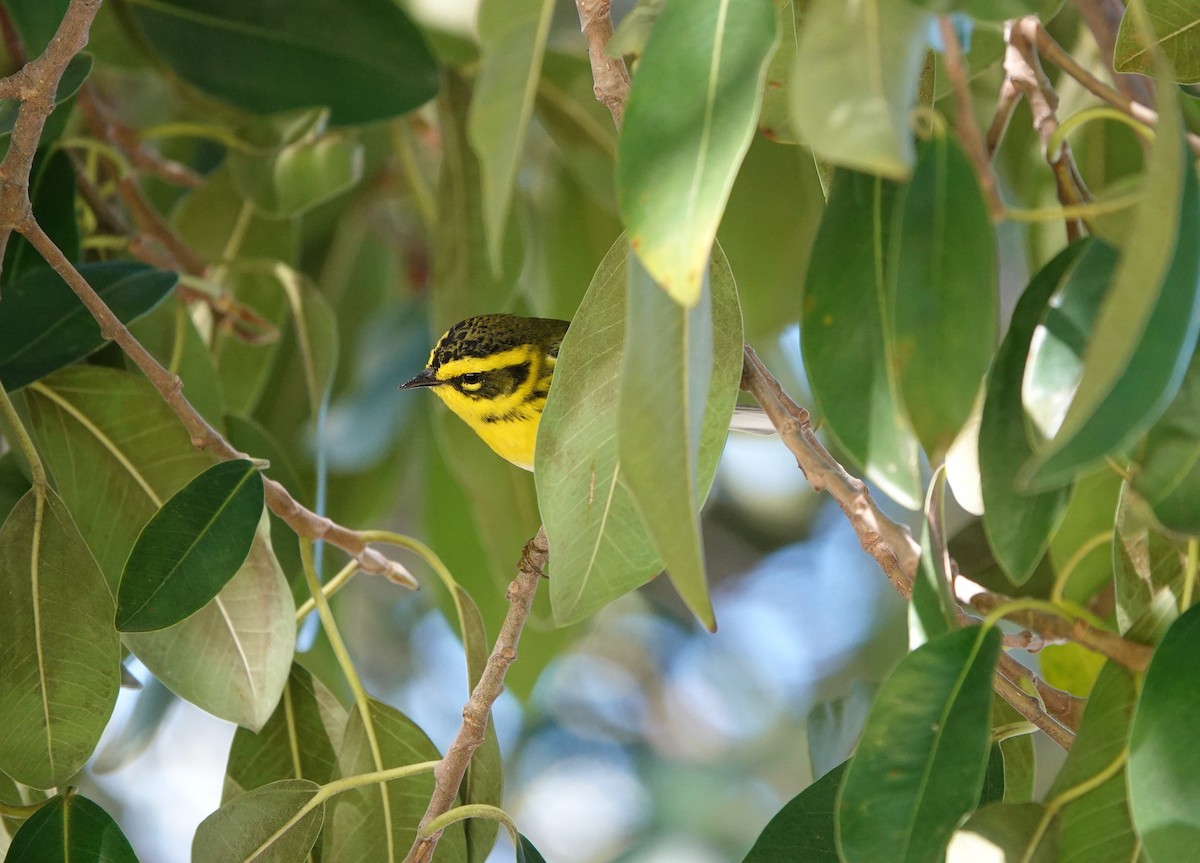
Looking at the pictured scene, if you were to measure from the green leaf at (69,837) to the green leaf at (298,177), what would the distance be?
32.5 inches

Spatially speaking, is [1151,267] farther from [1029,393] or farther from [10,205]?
[10,205]

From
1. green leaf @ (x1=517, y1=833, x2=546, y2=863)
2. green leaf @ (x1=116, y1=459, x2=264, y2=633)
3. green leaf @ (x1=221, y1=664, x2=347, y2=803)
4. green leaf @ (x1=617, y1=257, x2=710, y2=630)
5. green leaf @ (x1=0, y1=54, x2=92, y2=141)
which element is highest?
green leaf @ (x1=0, y1=54, x2=92, y2=141)

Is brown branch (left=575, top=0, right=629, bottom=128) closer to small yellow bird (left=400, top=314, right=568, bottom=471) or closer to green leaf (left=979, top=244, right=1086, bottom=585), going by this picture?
green leaf (left=979, top=244, right=1086, bottom=585)

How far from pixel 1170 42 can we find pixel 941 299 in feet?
1.70

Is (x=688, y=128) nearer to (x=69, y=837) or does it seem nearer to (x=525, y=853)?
(x=525, y=853)

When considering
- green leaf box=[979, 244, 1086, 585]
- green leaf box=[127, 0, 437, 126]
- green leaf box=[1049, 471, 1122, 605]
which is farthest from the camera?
green leaf box=[127, 0, 437, 126]

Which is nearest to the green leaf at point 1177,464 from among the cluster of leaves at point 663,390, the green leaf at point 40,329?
the cluster of leaves at point 663,390

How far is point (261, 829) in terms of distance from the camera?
2.91 feet

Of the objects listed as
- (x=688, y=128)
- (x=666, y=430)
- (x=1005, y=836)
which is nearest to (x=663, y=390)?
(x=666, y=430)

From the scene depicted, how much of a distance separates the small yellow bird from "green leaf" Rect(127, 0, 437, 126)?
367 millimetres

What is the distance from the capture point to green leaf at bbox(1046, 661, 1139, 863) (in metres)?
0.69

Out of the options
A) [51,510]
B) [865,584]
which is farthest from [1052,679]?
[865,584]

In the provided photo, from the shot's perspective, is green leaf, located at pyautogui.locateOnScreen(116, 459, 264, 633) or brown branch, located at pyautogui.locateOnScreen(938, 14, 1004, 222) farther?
green leaf, located at pyautogui.locateOnScreen(116, 459, 264, 633)

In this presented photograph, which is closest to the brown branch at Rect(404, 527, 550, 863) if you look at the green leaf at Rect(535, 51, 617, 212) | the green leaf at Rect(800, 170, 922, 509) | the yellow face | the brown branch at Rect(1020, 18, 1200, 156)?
the green leaf at Rect(800, 170, 922, 509)
